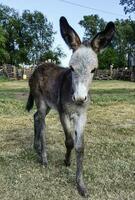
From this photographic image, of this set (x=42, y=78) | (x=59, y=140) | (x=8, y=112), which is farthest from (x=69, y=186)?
(x=8, y=112)

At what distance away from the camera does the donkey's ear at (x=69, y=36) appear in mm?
6008

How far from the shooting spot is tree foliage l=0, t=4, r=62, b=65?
260 feet

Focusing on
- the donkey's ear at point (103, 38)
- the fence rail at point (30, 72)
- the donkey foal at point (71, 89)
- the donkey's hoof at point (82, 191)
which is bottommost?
the fence rail at point (30, 72)

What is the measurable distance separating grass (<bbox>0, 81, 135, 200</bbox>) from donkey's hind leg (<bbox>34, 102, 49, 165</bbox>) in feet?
0.43

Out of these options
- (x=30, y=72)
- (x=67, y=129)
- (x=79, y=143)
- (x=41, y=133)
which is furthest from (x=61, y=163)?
(x=30, y=72)

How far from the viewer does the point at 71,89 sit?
250 inches

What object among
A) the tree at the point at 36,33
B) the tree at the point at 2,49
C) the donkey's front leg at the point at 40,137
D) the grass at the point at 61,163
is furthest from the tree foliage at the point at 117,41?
the donkey's front leg at the point at 40,137

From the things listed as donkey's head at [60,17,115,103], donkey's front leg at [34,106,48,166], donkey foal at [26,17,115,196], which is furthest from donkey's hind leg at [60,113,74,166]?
donkey's head at [60,17,115,103]

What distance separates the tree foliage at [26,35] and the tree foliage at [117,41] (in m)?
6.79

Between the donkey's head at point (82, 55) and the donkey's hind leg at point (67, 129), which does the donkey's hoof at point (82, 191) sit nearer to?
the donkey's hind leg at point (67, 129)

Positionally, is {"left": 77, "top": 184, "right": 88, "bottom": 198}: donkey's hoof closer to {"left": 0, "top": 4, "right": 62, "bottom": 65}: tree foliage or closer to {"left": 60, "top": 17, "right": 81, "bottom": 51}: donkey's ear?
{"left": 60, "top": 17, "right": 81, "bottom": 51}: donkey's ear

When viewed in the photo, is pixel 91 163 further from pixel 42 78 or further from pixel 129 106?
pixel 129 106

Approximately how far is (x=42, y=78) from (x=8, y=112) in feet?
16.3

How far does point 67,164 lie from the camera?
7027 millimetres
